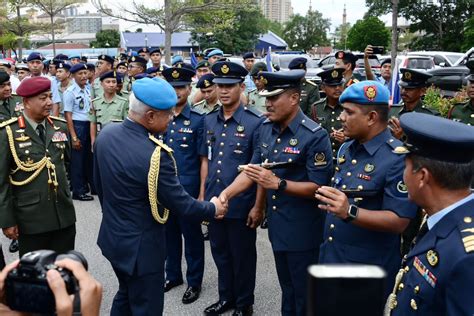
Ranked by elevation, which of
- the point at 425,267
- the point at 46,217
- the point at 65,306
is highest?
the point at 65,306

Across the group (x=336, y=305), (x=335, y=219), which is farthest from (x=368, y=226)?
(x=336, y=305)

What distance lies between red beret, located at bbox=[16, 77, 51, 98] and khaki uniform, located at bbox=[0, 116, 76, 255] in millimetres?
198

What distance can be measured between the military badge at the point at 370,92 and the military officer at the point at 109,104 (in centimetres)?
438

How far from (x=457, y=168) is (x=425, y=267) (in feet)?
1.25

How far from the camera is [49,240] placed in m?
3.85

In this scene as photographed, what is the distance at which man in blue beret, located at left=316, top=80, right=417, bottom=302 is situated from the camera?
8.52 feet

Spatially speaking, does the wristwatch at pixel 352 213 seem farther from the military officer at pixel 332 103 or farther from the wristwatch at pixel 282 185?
the military officer at pixel 332 103

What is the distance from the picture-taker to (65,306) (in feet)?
3.98

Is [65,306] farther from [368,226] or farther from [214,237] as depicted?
[214,237]

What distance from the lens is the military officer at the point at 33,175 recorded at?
3.55 m

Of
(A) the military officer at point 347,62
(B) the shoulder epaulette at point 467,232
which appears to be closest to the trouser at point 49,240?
(B) the shoulder epaulette at point 467,232

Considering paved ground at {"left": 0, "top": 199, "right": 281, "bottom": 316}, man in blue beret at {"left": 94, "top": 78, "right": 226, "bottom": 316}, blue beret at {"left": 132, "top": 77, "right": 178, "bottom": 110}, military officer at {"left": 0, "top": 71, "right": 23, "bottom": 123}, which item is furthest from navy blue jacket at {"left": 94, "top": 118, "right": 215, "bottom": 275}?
military officer at {"left": 0, "top": 71, "right": 23, "bottom": 123}

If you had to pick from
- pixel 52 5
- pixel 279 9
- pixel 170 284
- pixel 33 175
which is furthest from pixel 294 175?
pixel 279 9

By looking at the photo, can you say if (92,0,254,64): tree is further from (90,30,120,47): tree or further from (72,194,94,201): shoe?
(90,30,120,47): tree
